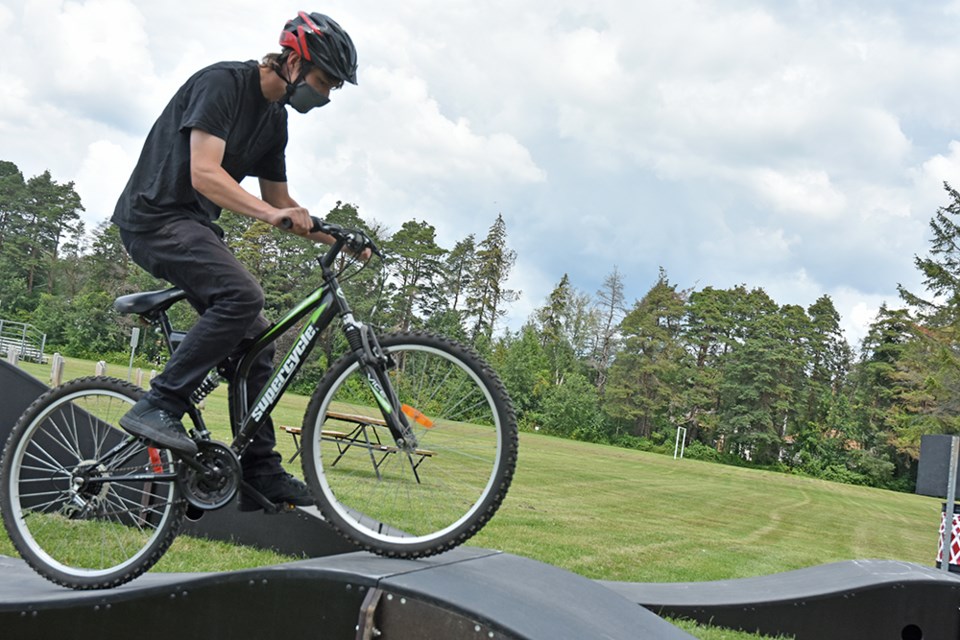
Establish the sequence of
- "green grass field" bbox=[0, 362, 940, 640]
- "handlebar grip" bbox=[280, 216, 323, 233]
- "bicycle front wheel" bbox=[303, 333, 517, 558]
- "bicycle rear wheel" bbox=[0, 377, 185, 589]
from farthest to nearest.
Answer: "green grass field" bbox=[0, 362, 940, 640], "bicycle rear wheel" bbox=[0, 377, 185, 589], "handlebar grip" bbox=[280, 216, 323, 233], "bicycle front wheel" bbox=[303, 333, 517, 558]

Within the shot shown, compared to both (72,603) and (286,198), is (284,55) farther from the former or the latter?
(72,603)

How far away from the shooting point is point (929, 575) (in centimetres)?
495

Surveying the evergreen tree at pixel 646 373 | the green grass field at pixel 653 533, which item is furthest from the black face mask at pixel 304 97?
the evergreen tree at pixel 646 373

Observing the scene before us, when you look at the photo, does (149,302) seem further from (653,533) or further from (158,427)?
(653,533)

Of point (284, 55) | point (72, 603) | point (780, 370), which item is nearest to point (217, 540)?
point (72, 603)

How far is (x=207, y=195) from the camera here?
282 centimetres

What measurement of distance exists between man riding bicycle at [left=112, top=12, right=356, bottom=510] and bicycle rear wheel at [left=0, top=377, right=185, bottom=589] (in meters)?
0.35

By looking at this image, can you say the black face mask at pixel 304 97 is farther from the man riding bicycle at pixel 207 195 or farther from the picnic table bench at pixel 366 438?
the picnic table bench at pixel 366 438

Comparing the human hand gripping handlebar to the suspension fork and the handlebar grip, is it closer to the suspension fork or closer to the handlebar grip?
the handlebar grip

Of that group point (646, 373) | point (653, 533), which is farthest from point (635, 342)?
point (653, 533)

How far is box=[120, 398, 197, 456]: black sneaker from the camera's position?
295 centimetres

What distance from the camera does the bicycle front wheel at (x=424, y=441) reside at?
107 inches

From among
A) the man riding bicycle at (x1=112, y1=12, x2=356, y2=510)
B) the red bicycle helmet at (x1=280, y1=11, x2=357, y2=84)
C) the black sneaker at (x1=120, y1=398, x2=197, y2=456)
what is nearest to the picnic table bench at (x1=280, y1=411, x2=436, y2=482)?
the man riding bicycle at (x1=112, y1=12, x2=356, y2=510)

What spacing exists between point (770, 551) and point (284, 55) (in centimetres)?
1074
